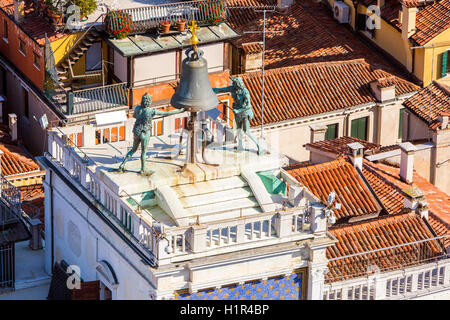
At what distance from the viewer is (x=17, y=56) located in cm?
7306

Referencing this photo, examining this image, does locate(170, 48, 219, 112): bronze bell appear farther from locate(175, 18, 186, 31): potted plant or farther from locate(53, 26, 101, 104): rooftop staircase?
locate(175, 18, 186, 31): potted plant

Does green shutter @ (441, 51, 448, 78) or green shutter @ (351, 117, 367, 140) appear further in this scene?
green shutter @ (441, 51, 448, 78)

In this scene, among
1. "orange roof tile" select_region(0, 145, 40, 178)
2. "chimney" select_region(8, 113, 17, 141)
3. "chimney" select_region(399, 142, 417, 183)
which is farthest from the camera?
"chimney" select_region(8, 113, 17, 141)

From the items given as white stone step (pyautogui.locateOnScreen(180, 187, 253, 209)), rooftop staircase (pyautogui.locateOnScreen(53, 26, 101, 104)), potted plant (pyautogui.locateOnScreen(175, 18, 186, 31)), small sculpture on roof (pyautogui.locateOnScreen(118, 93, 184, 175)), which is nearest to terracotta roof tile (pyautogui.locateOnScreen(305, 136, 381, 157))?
potted plant (pyautogui.locateOnScreen(175, 18, 186, 31))

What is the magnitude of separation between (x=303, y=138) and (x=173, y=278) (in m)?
29.1

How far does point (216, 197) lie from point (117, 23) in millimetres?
22132

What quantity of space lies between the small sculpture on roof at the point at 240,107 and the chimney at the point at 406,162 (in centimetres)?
1399

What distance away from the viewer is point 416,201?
57406 millimetres

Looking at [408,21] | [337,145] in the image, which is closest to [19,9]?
[337,145]

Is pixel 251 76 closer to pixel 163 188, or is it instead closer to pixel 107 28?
pixel 107 28

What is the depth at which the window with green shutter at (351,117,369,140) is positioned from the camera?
247ft

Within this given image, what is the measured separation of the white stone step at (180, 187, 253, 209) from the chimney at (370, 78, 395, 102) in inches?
1085

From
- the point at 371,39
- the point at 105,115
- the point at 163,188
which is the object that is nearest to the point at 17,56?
the point at 371,39

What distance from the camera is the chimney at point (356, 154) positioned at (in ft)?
201
